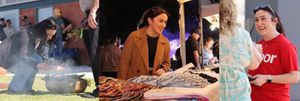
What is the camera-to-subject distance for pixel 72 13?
3160 millimetres

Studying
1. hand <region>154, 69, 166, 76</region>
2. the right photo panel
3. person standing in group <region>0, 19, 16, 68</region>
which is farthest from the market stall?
person standing in group <region>0, 19, 16, 68</region>

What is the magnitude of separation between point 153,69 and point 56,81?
74 cm

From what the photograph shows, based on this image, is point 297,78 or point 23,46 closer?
point 23,46

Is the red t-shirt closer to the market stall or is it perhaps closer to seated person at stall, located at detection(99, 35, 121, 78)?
the market stall

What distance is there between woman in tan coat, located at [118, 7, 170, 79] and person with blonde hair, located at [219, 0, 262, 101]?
0.46 metres

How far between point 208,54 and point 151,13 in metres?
0.62

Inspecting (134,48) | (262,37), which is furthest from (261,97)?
(134,48)

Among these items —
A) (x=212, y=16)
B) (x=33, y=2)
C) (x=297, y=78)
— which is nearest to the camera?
(x=33, y=2)

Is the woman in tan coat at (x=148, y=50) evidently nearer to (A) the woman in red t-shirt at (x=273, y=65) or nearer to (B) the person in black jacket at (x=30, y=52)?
(B) the person in black jacket at (x=30, y=52)

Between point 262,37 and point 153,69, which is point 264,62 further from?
point 153,69

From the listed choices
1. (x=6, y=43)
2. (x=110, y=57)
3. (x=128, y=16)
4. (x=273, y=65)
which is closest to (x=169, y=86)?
(x=110, y=57)

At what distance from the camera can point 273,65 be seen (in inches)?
134

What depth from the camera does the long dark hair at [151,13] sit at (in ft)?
11.2

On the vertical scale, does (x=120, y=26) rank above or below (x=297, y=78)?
above
